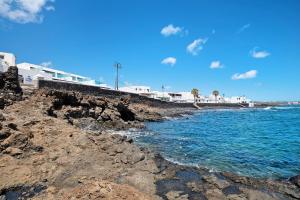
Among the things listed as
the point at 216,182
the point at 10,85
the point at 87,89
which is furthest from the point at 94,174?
the point at 87,89

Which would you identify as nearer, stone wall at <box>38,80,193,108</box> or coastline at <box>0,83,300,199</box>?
coastline at <box>0,83,300,199</box>

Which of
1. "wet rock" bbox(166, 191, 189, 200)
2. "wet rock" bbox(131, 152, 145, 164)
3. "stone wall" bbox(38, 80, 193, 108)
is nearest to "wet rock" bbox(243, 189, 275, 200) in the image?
"wet rock" bbox(166, 191, 189, 200)

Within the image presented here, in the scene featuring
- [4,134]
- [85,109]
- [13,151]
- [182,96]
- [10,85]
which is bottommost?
[13,151]

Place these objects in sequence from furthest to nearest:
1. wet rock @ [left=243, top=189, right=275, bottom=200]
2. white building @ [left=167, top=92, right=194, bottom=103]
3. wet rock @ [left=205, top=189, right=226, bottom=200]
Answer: white building @ [left=167, top=92, right=194, bottom=103], wet rock @ [left=243, top=189, right=275, bottom=200], wet rock @ [left=205, top=189, right=226, bottom=200]

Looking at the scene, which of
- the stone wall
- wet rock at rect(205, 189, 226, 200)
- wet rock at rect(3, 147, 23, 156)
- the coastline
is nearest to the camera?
the coastline

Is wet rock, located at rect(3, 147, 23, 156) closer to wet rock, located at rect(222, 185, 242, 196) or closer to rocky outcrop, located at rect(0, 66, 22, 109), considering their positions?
wet rock, located at rect(222, 185, 242, 196)

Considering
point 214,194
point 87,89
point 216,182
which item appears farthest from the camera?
point 87,89

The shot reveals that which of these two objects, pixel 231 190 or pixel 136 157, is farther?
pixel 136 157

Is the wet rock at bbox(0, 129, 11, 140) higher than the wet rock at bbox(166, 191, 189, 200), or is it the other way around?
the wet rock at bbox(0, 129, 11, 140)

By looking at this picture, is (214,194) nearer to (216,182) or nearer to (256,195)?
(216,182)

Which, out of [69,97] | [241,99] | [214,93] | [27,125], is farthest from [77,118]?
[241,99]

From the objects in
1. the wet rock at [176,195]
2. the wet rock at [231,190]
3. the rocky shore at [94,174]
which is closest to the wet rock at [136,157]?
the rocky shore at [94,174]

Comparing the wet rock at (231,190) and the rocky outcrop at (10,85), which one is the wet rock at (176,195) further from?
the rocky outcrop at (10,85)

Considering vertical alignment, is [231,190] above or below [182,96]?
below
